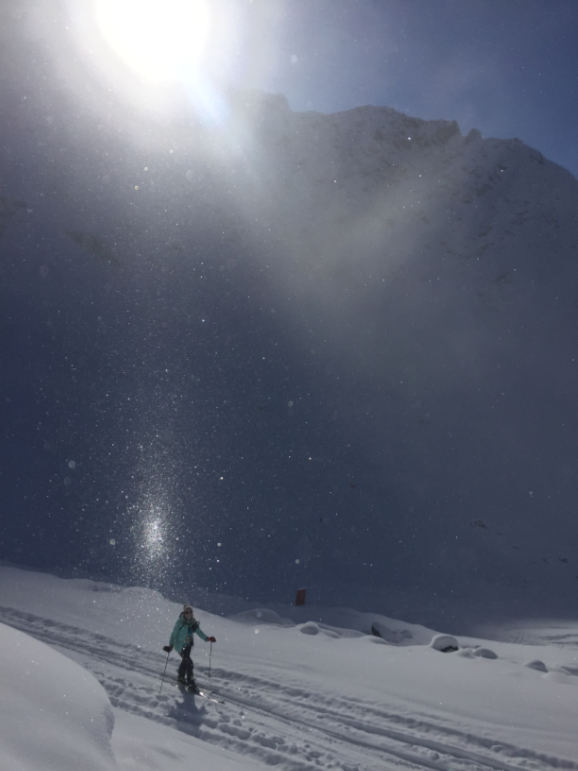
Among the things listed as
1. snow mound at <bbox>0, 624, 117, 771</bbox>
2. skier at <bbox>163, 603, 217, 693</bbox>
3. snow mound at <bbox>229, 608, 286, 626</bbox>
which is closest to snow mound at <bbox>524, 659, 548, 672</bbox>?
skier at <bbox>163, 603, 217, 693</bbox>

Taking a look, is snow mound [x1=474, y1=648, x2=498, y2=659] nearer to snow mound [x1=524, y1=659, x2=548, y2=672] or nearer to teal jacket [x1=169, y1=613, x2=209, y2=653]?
snow mound [x1=524, y1=659, x2=548, y2=672]

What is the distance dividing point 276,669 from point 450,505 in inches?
761

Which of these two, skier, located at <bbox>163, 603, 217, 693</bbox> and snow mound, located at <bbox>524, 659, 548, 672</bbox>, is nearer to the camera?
skier, located at <bbox>163, 603, 217, 693</bbox>

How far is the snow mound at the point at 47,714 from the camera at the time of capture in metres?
2.92

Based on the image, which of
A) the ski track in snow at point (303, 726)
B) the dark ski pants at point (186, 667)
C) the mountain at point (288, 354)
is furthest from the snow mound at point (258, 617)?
the mountain at point (288, 354)

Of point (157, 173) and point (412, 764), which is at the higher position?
point (157, 173)

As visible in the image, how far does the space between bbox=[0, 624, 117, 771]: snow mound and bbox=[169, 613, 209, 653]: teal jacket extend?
2.32 m

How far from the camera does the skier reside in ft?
22.7

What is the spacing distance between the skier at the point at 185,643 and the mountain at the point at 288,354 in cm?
924

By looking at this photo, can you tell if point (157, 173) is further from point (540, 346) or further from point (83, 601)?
point (83, 601)

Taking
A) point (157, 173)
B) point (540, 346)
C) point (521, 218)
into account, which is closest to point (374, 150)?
point (521, 218)

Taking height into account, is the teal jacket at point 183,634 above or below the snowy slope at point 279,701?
above

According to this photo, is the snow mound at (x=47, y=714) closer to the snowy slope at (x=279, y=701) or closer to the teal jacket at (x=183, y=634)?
the snowy slope at (x=279, y=701)

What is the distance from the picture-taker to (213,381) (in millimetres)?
30547
